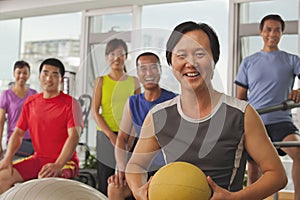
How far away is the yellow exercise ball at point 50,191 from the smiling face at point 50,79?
2178 millimetres

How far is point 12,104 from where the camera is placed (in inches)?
173

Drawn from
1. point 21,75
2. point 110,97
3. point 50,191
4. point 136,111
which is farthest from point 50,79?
point 50,191

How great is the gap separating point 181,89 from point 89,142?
438 centimetres

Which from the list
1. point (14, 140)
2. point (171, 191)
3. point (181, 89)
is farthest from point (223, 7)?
point (171, 191)

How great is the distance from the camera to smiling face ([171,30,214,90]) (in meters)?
1.56

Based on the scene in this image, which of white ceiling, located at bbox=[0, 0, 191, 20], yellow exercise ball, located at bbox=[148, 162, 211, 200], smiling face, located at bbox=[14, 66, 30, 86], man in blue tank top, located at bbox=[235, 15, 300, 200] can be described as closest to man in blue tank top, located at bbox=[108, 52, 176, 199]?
yellow exercise ball, located at bbox=[148, 162, 211, 200]

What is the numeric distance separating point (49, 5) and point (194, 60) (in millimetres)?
5163

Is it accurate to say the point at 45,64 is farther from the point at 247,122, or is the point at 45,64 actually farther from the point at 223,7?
the point at 223,7

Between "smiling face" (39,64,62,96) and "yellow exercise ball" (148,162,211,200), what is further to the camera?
"smiling face" (39,64,62,96)

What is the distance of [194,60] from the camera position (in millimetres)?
1554

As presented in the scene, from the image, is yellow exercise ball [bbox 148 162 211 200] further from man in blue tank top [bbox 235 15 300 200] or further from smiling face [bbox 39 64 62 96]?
smiling face [bbox 39 64 62 96]

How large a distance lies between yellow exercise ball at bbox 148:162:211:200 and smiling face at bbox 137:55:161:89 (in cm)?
71

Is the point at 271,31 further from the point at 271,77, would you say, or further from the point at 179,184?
the point at 179,184

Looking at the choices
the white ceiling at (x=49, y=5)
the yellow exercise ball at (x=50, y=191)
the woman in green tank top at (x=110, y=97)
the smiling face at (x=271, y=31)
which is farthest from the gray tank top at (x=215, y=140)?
the white ceiling at (x=49, y=5)
